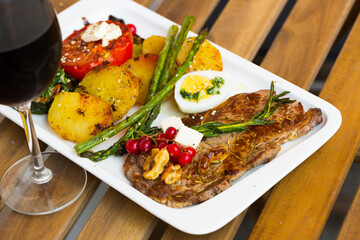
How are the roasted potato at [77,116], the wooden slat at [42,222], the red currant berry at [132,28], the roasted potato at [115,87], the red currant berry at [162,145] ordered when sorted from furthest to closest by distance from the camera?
the red currant berry at [132,28] < the roasted potato at [115,87] < the roasted potato at [77,116] < the red currant berry at [162,145] < the wooden slat at [42,222]

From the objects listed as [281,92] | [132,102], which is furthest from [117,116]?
[281,92]

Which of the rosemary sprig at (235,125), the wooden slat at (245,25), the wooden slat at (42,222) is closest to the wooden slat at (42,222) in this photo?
the wooden slat at (42,222)

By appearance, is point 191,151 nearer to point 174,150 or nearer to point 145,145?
point 174,150

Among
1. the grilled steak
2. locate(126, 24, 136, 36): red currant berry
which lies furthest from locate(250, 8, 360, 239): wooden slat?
locate(126, 24, 136, 36): red currant berry

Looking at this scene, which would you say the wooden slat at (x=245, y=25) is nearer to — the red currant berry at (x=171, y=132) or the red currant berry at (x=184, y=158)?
the red currant berry at (x=171, y=132)

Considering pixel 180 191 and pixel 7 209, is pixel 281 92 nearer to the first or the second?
pixel 180 191

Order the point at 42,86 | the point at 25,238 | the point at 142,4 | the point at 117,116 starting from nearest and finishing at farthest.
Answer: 1. the point at 42,86
2. the point at 25,238
3. the point at 117,116
4. the point at 142,4

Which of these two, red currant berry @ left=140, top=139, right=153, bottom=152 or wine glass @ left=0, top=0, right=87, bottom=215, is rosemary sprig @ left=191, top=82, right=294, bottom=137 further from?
wine glass @ left=0, top=0, right=87, bottom=215
